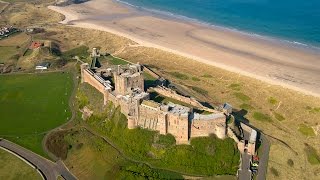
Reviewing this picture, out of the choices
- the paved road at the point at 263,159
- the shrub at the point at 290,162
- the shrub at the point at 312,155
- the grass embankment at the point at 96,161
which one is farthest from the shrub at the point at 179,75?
the shrub at the point at 290,162

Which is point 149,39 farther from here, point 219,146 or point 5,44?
point 219,146

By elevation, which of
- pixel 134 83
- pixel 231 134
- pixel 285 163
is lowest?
pixel 285 163

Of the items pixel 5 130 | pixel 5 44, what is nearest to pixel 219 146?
pixel 5 130

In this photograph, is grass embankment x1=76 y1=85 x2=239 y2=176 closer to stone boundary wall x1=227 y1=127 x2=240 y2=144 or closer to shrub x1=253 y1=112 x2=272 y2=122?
stone boundary wall x1=227 y1=127 x2=240 y2=144

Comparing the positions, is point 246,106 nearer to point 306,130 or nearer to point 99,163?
point 306,130

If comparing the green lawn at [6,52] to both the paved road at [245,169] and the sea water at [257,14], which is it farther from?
the paved road at [245,169]

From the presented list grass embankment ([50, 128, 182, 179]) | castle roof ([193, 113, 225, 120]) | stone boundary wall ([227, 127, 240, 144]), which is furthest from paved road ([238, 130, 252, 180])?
grass embankment ([50, 128, 182, 179])
